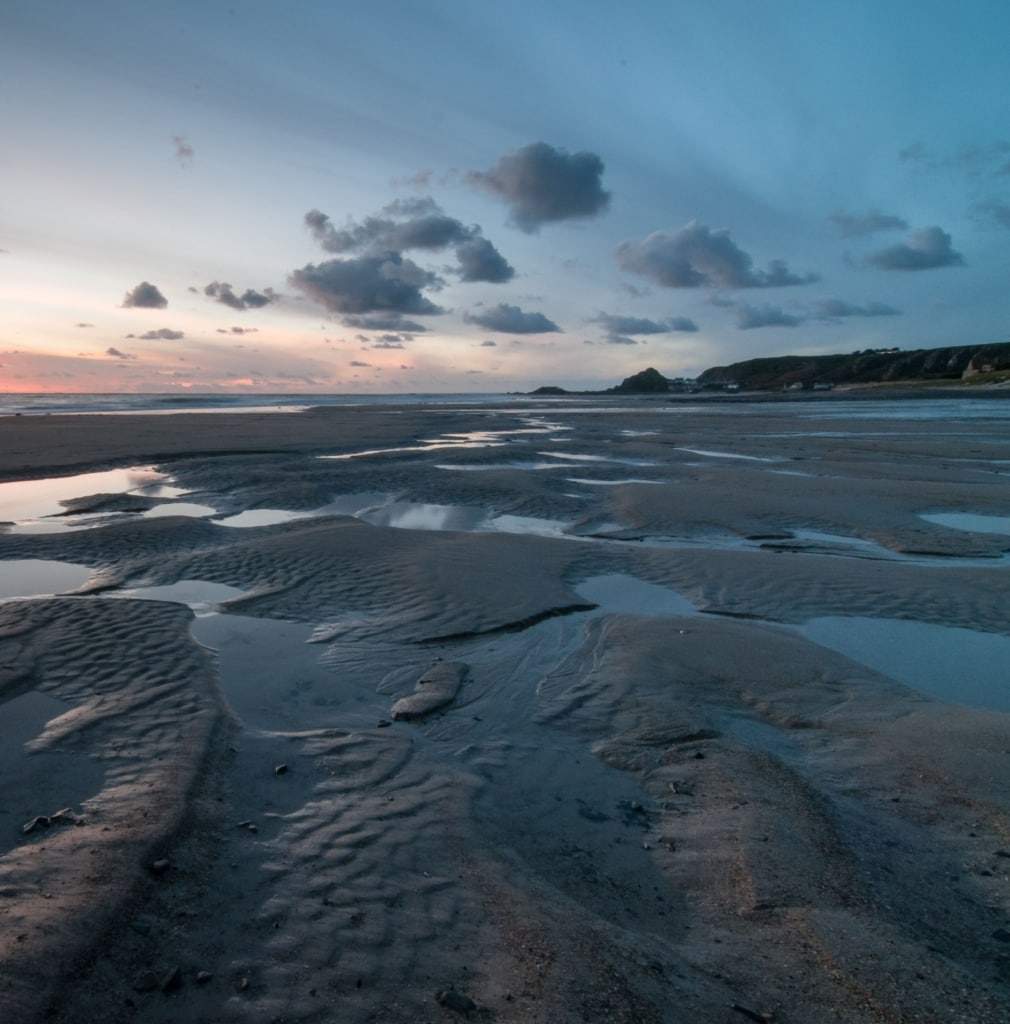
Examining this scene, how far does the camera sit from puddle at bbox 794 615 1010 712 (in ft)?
20.2

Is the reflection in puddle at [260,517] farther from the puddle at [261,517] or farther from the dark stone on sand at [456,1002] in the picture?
the dark stone on sand at [456,1002]

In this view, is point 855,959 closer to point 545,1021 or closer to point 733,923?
point 733,923

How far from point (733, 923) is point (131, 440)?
95.7 ft

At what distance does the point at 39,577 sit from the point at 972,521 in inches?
647

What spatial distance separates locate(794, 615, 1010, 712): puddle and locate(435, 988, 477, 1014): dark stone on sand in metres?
5.16

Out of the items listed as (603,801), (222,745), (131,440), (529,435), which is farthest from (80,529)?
(529,435)

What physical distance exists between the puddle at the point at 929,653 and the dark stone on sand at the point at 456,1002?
16.9ft

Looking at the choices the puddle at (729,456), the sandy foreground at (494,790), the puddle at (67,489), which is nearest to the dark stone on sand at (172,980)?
the sandy foreground at (494,790)

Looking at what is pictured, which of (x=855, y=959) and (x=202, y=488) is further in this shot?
(x=202, y=488)

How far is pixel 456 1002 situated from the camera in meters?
2.80

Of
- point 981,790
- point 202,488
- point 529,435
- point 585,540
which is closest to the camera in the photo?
point 981,790

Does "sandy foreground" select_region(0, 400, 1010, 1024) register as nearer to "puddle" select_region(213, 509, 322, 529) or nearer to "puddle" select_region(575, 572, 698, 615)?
"puddle" select_region(575, 572, 698, 615)

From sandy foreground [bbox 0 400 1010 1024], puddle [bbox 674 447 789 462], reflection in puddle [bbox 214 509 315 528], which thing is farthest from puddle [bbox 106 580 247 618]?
Answer: puddle [bbox 674 447 789 462]

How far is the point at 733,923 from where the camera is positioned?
3342 millimetres
